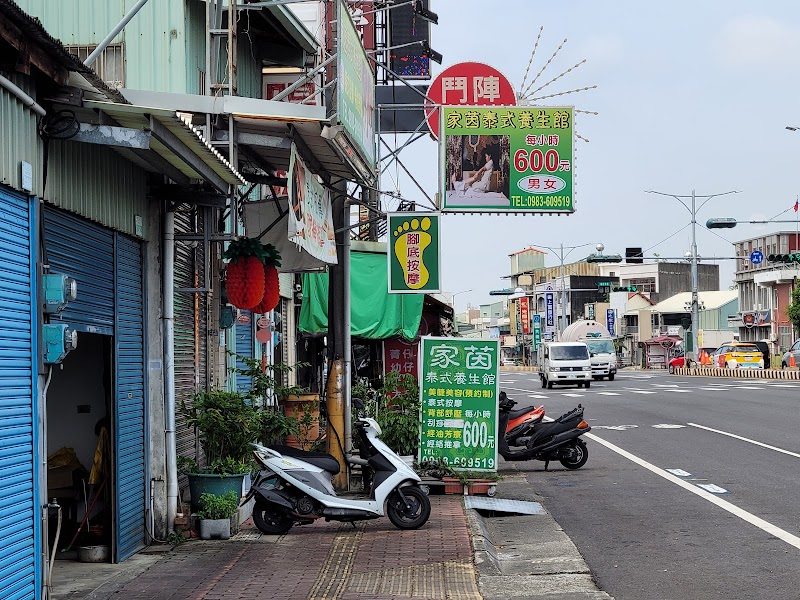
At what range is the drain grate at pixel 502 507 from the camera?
13125mm

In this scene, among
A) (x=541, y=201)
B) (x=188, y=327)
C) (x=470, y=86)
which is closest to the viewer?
(x=188, y=327)

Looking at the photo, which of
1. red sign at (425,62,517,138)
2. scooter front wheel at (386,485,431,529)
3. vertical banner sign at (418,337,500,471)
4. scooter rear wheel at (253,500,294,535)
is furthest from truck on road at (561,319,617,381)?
scooter rear wheel at (253,500,294,535)

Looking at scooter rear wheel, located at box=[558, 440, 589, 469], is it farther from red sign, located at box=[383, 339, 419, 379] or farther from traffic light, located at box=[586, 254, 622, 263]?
traffic light, located at box=[586, 254, 622, 263]

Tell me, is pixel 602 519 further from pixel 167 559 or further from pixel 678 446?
pixel 678 446

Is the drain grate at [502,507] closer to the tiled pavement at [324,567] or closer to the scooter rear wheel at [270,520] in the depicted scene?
the tiled pavement at [324,567]

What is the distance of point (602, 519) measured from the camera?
492 inches

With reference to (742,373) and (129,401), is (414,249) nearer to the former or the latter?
(129,401)

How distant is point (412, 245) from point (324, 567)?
725 centimetres

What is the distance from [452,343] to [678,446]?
24.9 ft

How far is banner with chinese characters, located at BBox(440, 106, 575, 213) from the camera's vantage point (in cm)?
1844

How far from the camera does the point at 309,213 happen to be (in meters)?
11.7

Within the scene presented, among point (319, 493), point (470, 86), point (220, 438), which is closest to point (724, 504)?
point (319, 493)

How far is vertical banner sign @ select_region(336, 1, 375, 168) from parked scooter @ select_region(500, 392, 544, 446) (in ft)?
19.9

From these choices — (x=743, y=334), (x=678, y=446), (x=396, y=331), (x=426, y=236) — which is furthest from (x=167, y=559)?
(x=743, y=334)
